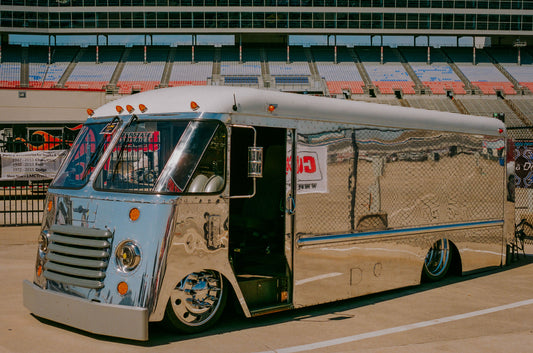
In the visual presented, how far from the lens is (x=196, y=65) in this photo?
5794 centimetres

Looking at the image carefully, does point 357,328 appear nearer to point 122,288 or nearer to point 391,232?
point 391,232

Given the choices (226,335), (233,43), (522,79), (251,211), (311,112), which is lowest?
(226,335)

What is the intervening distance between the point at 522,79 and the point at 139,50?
1486 inches

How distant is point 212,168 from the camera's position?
5.64m

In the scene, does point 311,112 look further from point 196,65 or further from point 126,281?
point 196,65

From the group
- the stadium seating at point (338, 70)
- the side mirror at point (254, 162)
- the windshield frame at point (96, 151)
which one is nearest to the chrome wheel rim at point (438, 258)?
the side mirror at point (254, 162)

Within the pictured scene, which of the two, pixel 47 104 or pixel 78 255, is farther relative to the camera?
pixel 47 104

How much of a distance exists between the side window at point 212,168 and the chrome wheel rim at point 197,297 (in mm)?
821

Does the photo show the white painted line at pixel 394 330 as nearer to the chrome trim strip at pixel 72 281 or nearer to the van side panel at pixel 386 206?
the van side panel at pixel 386 206

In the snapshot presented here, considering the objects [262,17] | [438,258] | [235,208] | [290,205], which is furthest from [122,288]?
[262,17]

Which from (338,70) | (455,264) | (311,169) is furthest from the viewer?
(338,70)

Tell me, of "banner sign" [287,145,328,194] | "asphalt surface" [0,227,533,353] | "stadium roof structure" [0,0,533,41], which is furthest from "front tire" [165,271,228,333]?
"stadium roof structure" [0,0,533,41]

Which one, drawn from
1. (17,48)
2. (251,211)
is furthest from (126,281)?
(17,48)

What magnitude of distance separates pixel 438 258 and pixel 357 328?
2.94 m
